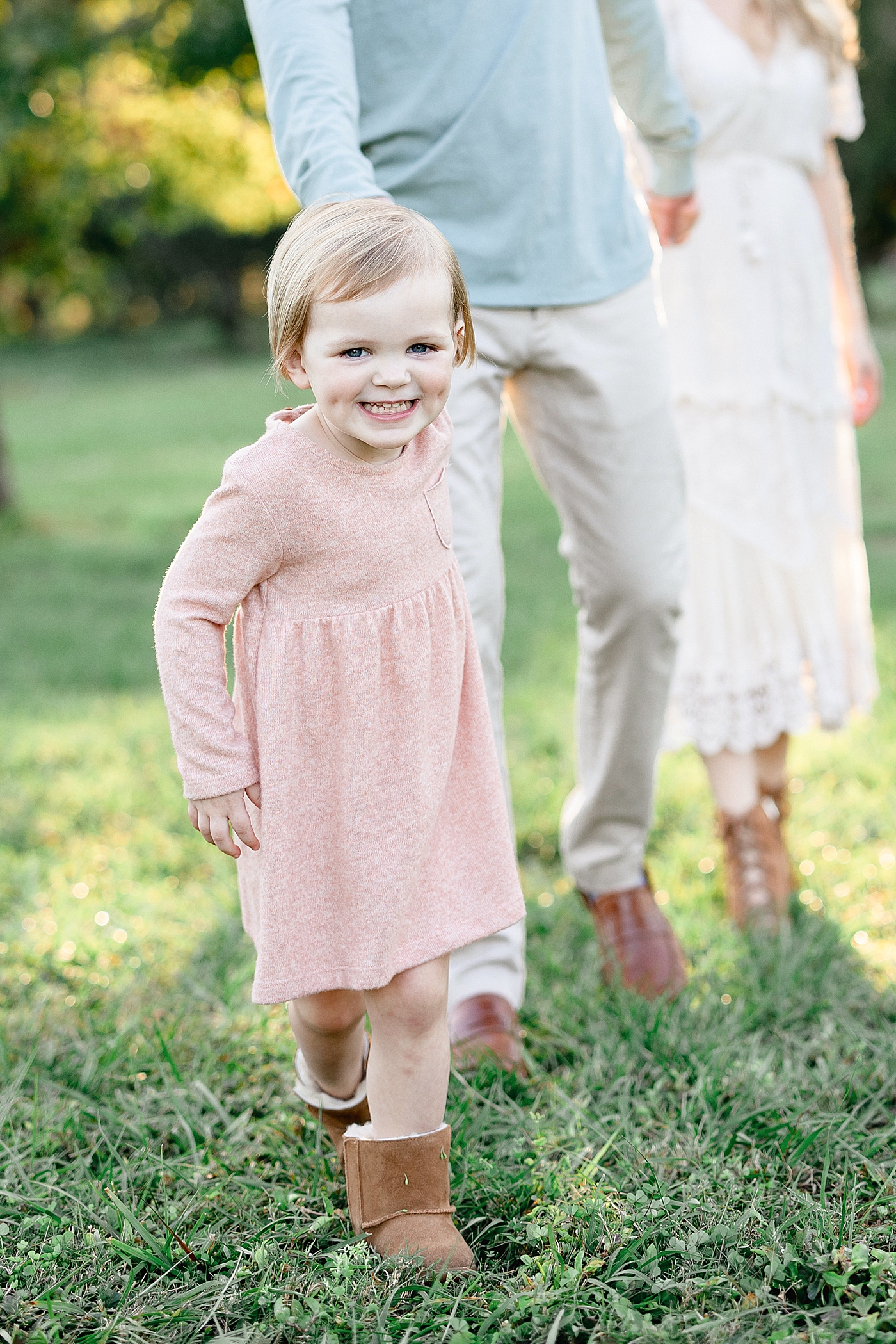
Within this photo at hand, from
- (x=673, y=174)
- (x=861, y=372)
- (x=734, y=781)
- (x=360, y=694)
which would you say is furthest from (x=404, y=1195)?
(x=861, y=372)

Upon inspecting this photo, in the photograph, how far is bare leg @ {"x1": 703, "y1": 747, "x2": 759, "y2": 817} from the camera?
9.55ft

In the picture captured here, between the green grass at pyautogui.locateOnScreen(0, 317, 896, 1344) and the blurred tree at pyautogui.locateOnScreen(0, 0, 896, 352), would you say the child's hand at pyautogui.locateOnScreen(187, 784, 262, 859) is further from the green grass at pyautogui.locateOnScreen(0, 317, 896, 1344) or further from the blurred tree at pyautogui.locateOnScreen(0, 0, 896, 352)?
the blurred tree at pyautogui.locateOnScreen(0, 0, 896, 352)

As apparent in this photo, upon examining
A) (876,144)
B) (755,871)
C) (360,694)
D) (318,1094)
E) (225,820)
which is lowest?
(755,871)

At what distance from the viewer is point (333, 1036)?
1840mm

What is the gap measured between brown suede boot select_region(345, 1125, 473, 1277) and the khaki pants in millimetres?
505

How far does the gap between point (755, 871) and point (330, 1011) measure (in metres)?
1.29

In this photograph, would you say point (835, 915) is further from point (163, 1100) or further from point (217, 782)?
point (217, 782)

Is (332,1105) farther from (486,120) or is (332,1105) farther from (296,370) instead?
(486,120)

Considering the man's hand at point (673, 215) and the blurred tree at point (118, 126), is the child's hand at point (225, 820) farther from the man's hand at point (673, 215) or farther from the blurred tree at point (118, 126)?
the blurred tree at point (118, 126)

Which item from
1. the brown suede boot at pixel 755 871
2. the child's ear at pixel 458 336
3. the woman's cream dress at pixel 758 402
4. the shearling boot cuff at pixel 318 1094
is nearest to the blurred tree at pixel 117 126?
the woman's cream dress at pixel 758 402

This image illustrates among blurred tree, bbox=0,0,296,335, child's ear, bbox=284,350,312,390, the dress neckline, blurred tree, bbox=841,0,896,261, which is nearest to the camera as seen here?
child's ear, bbox=284,350,312,390

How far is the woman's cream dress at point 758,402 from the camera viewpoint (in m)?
2.88

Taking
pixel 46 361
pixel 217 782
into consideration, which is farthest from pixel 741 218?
pixel 46 361

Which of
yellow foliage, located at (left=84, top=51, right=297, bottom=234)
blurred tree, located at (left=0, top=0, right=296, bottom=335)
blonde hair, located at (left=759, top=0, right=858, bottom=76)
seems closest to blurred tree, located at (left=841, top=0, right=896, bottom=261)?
blurred tree, located at (left=0, top=0, right=296, bottom=335)
